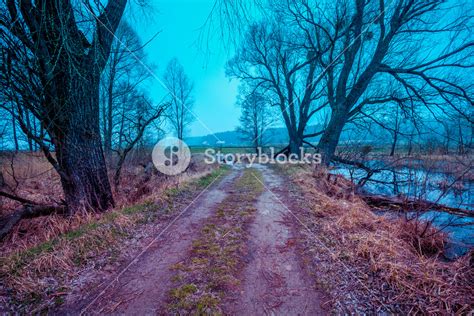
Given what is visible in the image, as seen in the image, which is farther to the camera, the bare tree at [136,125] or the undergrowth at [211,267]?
the bare tree at [136,125]

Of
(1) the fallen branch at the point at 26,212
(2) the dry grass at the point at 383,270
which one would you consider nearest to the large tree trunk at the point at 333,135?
(2) the dry grass at the point at 383,270

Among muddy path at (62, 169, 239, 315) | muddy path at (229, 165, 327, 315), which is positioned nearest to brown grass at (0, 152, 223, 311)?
muddy path at (62, 169, 239, 315)

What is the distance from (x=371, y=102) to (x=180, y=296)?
1116 centimetres

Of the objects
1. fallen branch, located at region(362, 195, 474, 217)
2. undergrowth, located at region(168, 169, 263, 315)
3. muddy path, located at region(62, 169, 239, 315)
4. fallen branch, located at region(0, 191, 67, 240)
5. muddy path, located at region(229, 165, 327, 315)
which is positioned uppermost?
fallen branch, located at region(0, 191, 67, 240)

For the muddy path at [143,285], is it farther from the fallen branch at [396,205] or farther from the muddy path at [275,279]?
the fallen branch at [396,205]

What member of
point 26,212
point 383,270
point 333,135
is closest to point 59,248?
point 26,212

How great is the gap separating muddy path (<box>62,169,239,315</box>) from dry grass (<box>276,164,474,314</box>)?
1.80 m

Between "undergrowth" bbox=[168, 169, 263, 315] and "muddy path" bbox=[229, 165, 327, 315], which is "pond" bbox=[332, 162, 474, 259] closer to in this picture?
"muddy path" bbox=[229, 165, 327, 315]

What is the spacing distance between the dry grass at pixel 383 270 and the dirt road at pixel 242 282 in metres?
0.30

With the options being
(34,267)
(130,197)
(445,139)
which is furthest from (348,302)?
(445,139)

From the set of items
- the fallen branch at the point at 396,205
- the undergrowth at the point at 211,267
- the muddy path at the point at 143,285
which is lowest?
the fallen branch at the point at 396,205

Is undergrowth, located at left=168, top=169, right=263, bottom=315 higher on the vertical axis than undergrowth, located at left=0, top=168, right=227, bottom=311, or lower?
lower

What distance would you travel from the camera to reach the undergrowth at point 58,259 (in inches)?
70.5

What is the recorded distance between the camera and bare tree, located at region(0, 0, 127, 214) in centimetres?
263
